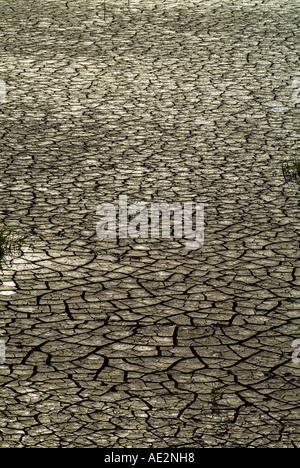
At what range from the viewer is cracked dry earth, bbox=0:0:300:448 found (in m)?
3.19

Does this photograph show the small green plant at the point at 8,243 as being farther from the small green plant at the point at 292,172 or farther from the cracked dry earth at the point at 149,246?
the small green plant at the point at 292,172

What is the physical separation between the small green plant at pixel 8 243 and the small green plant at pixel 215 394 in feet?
5.11

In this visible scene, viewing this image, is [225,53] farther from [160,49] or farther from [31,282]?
[31,282]

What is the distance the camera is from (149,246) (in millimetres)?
4520

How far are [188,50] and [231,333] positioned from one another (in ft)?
15.6

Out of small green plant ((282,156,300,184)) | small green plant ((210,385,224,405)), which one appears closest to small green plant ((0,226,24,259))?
small green plant ((210,385,224,405))

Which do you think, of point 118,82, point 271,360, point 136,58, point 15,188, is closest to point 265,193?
point 15,188

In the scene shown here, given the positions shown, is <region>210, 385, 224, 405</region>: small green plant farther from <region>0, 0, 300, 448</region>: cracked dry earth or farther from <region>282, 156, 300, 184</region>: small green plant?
<region>282, 156, 300, 184</region>: small green plant

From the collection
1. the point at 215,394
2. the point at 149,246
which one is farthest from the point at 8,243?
the point at 215,394

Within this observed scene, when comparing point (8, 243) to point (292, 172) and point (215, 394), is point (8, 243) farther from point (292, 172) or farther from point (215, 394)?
point (292, 172)

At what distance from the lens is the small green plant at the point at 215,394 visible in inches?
127

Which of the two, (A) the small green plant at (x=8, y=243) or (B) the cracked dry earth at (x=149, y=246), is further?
(A) the small green plant at (x=8, y=243)

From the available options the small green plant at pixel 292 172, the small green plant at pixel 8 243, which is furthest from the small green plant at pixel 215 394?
the small green plant at pixel 292 172

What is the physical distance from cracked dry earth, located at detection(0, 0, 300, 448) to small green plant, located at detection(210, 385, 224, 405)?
0.03m
